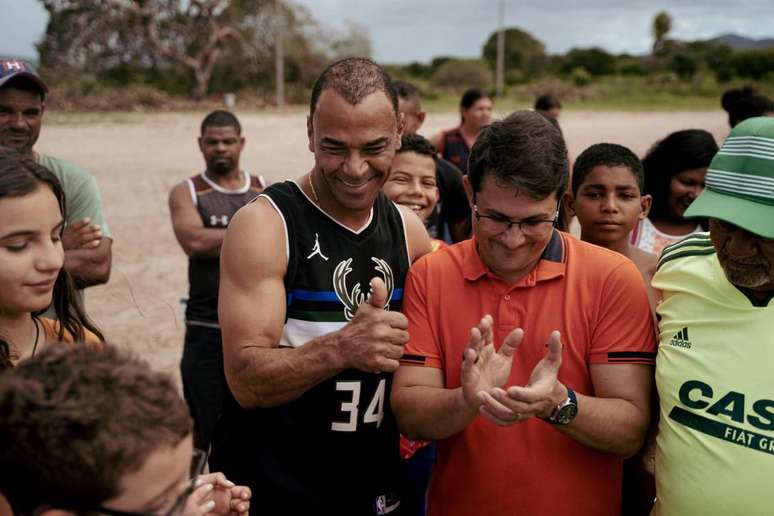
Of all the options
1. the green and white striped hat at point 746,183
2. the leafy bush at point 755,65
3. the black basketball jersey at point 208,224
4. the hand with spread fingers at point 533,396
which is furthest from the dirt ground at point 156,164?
the leafy bush at point 755,65

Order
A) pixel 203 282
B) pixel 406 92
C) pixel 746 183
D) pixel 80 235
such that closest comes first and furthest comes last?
1. pixel 746 183
2. pixel 80 235
3. pixel 203 282
4. pixel 406 92

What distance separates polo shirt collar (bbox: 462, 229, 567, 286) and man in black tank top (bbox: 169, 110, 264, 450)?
2.89 m

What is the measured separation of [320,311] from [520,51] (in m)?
66.0

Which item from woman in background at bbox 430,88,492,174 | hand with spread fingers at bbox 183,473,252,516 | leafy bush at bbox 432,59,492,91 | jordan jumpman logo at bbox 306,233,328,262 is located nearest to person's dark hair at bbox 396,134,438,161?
jordan jumpman logo at bbox 306,233,328,262

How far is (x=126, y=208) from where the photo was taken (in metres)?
13.5

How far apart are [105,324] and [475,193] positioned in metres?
6.37

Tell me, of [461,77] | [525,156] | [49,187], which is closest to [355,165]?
[525,156]

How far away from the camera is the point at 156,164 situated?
58.0ft

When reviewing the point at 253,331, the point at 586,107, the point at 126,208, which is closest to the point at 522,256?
the point at 253,331

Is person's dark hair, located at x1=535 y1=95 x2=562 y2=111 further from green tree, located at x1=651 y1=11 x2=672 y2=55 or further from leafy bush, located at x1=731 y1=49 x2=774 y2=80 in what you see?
green tree, located at x1=651 y1=11 x2=672 y2=55

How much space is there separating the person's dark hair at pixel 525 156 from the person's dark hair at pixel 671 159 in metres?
1.98

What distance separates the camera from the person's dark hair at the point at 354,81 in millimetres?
2686

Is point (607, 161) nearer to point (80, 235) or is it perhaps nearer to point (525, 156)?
point (525, 156)

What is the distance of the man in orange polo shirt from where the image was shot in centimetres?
243
